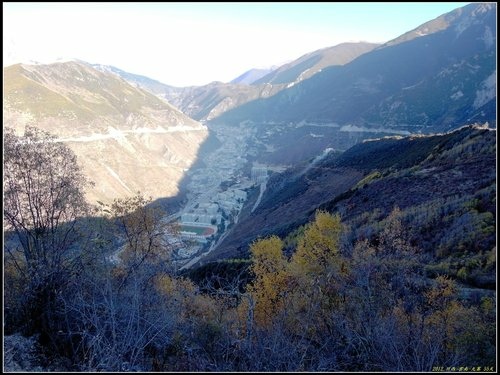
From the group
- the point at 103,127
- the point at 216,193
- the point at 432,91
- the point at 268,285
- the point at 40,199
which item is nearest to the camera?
the point at 40,199

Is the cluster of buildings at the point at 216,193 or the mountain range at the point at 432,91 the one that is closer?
the cluster of buildings at the point at 216,193

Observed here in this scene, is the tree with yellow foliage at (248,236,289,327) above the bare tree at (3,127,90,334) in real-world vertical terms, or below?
below

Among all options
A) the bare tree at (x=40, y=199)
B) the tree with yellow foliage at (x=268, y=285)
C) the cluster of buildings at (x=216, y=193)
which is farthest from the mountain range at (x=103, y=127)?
the bare tree at (x=40, y=199)

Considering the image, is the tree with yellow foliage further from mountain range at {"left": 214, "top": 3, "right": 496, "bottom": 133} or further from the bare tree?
mountain range at {"left": 214, "top": 3, "right": 496, "bottom": 133}

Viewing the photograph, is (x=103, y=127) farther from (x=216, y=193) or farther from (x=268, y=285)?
(x=268, y=285)

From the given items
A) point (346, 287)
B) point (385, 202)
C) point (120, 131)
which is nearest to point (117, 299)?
point (346, 287)

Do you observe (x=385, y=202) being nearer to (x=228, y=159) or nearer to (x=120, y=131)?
(x=120, y=131)

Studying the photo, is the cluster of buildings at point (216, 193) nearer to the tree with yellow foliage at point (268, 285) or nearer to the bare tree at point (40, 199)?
the tree with yellow foliage at point (268, 285)

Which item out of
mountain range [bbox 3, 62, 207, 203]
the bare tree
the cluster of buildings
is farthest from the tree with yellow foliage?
mountain range [bbox 3, 62, 207, 203]

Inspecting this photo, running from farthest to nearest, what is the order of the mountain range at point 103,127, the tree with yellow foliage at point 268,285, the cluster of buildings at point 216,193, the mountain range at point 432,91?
1. the mountain range at point 432,91
2. the mountain range at point 103,127
3. the cluster of buildings at point 216,193
4. the tree with yellow foliage at point 268,285

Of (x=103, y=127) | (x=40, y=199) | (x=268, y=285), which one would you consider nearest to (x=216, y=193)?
(x=103, y=127)

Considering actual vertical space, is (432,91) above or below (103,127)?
below
